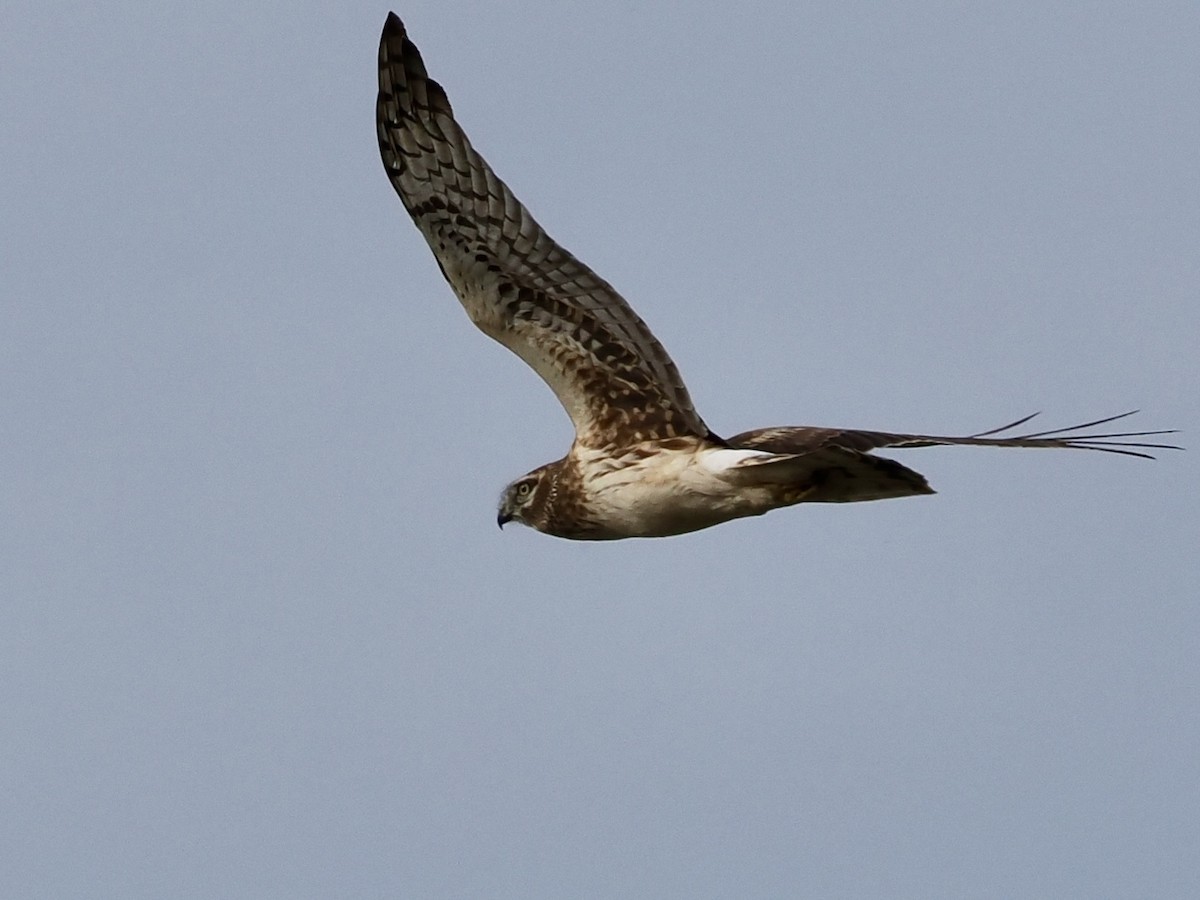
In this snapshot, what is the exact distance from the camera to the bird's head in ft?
35.6

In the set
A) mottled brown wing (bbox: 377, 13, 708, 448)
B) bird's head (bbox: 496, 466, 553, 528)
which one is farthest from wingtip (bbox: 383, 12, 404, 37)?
bird's head (bbox: 496, 466, 553, 528)

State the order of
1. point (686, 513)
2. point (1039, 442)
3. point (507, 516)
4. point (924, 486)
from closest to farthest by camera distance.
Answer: point (1039, 442) < point (924, 486) < point (686, 513) < point (507, 516)

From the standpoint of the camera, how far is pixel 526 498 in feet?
36.2

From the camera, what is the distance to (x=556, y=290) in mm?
10656

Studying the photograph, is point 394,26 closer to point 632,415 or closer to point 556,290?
point 556,290

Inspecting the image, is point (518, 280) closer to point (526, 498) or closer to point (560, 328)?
point (560, 328)

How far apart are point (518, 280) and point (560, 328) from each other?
333 millimetres

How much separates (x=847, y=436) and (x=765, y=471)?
0.42m

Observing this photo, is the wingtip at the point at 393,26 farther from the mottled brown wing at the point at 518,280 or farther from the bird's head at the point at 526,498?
the bird's head at the point at 526,498

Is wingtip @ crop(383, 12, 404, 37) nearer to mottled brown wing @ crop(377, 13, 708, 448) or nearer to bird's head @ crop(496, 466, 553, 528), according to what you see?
mottled brown wing @ crop(377, 13, 708, 448)

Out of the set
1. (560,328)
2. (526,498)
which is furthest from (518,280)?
(526,498)

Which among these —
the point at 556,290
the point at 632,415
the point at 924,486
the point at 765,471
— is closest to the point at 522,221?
the point at 556,290

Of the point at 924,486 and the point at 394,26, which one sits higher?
the point at 394,26

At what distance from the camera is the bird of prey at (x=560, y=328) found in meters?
10.4
